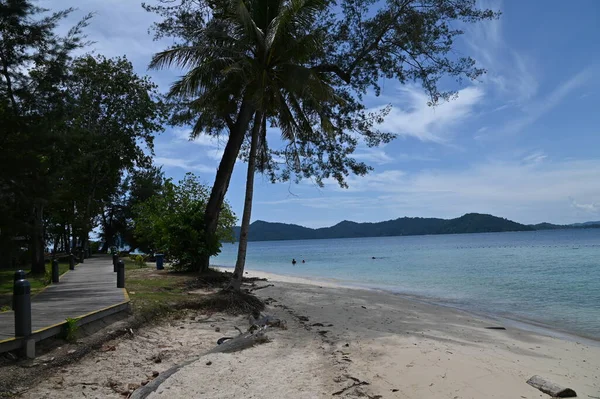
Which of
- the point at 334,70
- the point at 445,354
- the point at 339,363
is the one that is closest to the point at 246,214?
the point at 334,70

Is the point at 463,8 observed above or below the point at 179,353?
above

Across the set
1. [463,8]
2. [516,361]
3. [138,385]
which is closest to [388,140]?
[463,8]

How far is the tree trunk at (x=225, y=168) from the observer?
15133 mm

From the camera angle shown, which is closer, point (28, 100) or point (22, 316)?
point (22, 316)

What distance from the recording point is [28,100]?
11164 millimetres

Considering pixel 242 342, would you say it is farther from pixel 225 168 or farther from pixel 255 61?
pixel 225 168

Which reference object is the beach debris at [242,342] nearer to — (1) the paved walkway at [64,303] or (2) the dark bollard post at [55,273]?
(1) the paved walkway at [64,303]

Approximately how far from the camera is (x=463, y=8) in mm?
15023

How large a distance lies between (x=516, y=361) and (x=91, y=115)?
2314 centimetres

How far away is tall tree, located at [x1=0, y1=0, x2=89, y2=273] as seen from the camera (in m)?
10.6

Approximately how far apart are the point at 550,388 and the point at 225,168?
41.0 feet

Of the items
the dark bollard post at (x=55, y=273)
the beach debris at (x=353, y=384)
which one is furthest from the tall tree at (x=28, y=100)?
the beach debris at (x=353, y=384)

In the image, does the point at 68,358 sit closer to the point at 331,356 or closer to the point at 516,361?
the point at 331,356

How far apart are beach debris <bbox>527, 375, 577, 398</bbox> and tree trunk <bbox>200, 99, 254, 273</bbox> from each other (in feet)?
35.8
